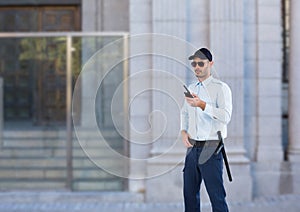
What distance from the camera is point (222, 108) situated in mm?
4637

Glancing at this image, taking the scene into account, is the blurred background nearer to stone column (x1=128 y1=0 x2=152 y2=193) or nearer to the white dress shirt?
stone column (x1=128 y1=0 x2=152 y2=193)

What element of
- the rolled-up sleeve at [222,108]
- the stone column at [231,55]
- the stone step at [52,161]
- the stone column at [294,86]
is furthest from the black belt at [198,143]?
the stone column at [294,86]

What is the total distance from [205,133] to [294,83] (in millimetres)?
4150

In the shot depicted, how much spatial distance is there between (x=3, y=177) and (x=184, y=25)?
423 centimetres

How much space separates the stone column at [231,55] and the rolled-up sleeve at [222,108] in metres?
3.05

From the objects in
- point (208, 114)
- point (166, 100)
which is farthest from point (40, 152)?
point (208, 114)

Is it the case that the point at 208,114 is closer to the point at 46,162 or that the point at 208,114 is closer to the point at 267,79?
the point at 267,79

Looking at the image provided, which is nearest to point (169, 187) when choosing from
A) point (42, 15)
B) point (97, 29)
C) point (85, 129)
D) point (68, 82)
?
point (85, 129)

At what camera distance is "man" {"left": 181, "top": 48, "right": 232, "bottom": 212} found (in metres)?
4.70

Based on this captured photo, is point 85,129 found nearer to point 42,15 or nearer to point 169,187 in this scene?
point 169,187

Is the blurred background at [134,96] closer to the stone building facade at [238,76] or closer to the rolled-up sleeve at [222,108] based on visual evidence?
the stone building facade at [238,76]

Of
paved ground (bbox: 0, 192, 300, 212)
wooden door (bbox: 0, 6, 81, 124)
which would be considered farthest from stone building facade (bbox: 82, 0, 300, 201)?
wooden door (bbox: 0, 6, 81, 124)

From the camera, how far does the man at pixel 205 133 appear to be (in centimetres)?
470

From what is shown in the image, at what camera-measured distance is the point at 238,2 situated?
25.6 ft
